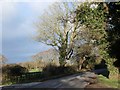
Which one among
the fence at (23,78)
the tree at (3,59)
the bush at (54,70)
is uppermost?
the tree at (3,59)

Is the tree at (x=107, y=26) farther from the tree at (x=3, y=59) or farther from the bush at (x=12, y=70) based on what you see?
the tree at (x=3, y=59)

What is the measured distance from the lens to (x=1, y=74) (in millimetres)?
40781

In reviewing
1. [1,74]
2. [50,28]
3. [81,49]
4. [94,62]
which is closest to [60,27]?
[50,28]

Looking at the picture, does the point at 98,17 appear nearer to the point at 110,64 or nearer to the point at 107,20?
the point at 107,20

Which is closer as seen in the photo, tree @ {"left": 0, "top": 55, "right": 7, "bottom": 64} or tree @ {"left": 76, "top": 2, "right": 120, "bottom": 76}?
tree @ {"left": 76, "top": 2, "right": 120, "bottom": 76}

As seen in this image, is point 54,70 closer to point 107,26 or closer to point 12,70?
point 12,70

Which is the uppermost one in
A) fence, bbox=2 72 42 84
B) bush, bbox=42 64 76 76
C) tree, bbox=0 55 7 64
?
tree, bbox=0 55 7 64

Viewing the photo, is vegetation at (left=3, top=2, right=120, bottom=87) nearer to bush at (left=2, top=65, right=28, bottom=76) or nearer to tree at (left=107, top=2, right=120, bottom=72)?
bush at (left=2, top=65, right=28, bottom=76)

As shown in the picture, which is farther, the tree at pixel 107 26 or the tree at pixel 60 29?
the tree at pixel 60 29

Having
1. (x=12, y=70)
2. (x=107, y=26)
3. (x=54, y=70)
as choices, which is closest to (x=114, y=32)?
(x=107, y=26)

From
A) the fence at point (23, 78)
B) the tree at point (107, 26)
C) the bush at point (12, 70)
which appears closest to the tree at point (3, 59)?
the bush at point (12, 70)

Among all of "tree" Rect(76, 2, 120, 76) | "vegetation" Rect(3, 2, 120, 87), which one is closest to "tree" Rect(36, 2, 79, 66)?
"vegetation" Rect(3, 2, 120, 87)

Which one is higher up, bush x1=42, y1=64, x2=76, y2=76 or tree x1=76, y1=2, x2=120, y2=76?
tree x1=76, y1=2, x2=120, y2=76

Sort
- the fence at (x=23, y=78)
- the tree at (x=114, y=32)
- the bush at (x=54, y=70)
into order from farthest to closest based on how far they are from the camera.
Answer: the bush at (x=54, y=70) → the fence at (x=23, y=78) → the tree at (x=114, y=32)
